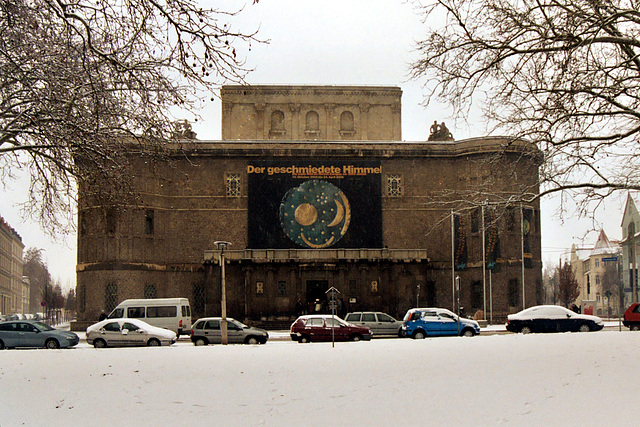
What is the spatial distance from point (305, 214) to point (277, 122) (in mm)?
13270

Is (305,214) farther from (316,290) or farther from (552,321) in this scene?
(552,321)

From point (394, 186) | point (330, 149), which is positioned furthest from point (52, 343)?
point (394, 186)

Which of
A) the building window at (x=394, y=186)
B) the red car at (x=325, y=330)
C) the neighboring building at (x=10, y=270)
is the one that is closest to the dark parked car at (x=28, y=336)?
the red car at (x=325, y=330)

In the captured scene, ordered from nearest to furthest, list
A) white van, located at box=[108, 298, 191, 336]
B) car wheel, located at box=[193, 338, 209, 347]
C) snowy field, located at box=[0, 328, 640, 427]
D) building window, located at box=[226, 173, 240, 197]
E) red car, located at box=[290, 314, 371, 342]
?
snowy field, located at box=[0, 328, 640, 427]
red car, located at box=[290, 314, 371, 342]
car wheel, located at box=[193, 338, 209, 347]
white van, located at box=[108, 298, 191, 336]
building window, located at box=[226, 173, 240, 197]

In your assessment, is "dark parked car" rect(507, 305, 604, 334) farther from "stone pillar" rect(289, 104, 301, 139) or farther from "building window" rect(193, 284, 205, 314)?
"stone pillar" rect(289, 104, 301, 139)

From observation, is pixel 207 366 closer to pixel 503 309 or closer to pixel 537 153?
pixel 537 153

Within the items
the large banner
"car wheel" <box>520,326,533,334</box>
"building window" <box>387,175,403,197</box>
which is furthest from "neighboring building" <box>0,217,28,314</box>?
"car wheel" <box>520,326,533,334</box>

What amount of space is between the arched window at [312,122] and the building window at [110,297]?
20996mm

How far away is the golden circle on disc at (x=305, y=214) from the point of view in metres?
53.1

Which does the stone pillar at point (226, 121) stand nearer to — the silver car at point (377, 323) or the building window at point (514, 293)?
the building window at point (514, 293)

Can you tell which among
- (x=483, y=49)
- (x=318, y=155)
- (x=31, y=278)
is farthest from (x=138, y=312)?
(x=31, y=278)

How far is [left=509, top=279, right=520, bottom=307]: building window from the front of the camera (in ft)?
173

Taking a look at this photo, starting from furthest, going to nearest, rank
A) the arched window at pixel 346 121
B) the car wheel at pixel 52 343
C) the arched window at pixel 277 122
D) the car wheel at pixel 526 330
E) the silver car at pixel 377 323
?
1. the arched window at pixel 346 121
2. the arched window at pixel 277 122
3. the silver car at pixel 377 323
4. the car wheel at pixel 526 330
5. the car wheel at pixel 52 343

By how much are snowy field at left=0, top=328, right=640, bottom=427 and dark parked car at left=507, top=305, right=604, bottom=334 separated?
1575 centimetres
